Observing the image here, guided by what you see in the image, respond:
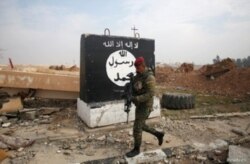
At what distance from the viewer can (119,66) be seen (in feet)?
21.6

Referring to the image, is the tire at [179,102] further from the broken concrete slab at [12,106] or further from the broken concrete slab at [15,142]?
the broken concrete slab at [15,142]

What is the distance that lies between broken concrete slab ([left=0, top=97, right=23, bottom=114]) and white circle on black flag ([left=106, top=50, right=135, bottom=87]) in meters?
2.89

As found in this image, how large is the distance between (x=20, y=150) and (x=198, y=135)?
3943 mm

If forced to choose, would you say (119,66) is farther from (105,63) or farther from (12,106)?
(12,106)

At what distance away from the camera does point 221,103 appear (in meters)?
9.62

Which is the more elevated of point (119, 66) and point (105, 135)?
point (119, 66)

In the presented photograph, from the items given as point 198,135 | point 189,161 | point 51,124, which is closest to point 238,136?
point 198,135

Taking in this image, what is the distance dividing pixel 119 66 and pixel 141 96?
2.14 meters

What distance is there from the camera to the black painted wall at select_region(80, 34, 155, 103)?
6156mm

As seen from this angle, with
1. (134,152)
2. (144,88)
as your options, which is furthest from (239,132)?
(144,88)

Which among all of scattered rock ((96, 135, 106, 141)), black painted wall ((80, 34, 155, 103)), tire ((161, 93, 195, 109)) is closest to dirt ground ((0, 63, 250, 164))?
scattered rock ((96, 135, 106, 141))

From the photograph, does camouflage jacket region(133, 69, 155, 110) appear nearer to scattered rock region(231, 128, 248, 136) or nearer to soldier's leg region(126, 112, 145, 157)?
soldier's leg region(126, 112, 145, 157)

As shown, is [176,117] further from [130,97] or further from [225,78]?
[225,78]

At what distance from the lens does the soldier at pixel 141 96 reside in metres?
4.63
